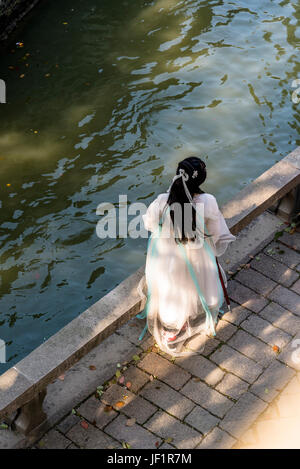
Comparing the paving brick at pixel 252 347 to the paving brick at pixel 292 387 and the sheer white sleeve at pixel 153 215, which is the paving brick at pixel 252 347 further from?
the sheer white sleeve at pixel 153 215

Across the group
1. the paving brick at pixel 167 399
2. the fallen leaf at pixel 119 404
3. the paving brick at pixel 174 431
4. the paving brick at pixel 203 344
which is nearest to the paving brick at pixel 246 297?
the paving brick at pixel 203 344

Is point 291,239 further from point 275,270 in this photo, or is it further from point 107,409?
point 107,409

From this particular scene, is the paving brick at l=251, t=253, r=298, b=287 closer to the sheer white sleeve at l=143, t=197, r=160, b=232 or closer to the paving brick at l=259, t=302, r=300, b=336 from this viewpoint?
the paving brick at l=259, t=302, r=300, b=336

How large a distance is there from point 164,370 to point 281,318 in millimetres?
1332

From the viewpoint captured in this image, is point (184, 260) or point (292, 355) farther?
point (292, 355)

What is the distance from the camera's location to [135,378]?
5797mm

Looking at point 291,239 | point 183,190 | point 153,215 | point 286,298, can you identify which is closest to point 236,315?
point 286,298

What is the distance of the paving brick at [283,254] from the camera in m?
6.97

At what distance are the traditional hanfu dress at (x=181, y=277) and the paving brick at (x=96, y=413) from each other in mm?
819

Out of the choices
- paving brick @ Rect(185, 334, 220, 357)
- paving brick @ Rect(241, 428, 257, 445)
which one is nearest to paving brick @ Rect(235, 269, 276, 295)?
paving brick @ Rect(185, 334, 220, 357)

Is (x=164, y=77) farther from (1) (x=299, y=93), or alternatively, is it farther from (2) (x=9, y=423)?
(2) (x=9, y=423)

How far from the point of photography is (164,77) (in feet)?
37.3

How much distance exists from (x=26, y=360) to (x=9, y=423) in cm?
71

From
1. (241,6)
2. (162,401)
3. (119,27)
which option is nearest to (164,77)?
(119,27)
